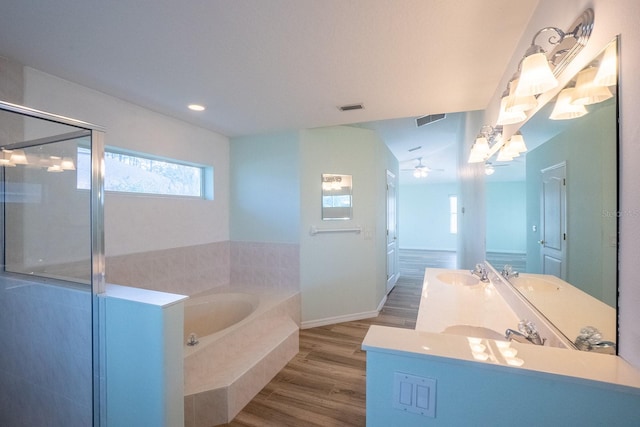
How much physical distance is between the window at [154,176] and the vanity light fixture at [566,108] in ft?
9.94

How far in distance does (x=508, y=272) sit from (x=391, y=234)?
2.96 m

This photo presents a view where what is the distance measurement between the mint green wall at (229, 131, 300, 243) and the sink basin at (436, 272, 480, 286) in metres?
1.65

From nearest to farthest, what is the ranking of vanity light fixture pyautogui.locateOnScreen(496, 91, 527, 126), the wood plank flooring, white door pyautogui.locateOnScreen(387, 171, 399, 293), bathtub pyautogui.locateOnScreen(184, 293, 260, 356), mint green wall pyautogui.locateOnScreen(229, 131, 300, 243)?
1. vanity light fixture pyautogui.locateOnScreen(496, 91, 527, 126)
2. the wood plank flooring
3. bathtub pyautogui.locateOnScreen(184, 293, 260, 356)
4. mint green wall pyautogui.locateOnScreen(229, 131, 300, 243)
5. white door pyautogui.locateOnScreen(387, 171, 399, 293)

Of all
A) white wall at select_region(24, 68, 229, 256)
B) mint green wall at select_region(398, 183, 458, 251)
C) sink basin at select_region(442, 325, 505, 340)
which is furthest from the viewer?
mint green wall at select_region(398, 183, 458, 251)

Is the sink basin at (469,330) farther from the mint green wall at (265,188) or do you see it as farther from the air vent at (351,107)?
the mint green wall at (265,188)

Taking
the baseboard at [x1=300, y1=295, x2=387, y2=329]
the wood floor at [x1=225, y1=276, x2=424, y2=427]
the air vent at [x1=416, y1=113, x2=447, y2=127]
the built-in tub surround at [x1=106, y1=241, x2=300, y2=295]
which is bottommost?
the wood floor at [x1=225, y1=276, x2=424, y2=427]

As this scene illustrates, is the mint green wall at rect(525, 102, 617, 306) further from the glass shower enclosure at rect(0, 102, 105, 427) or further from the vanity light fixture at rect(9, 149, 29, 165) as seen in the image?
the vanity light fixture at rect(9, 149, 29, 165)

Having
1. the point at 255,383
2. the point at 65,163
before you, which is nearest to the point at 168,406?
the point at 255,383

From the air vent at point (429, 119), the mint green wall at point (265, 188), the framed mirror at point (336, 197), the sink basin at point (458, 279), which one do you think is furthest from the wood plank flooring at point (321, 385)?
the air vent at point (429, 119)

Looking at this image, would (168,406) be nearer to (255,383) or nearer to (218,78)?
(255,383)

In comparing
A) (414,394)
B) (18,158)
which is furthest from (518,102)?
(18,158)

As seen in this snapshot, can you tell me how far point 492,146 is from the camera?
2.03 m

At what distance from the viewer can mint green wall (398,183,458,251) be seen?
9.02 meters

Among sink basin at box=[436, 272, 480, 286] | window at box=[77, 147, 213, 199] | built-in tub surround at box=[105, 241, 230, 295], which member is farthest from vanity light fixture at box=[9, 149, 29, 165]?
sink basin at box=[436, 272, 480, 286]
